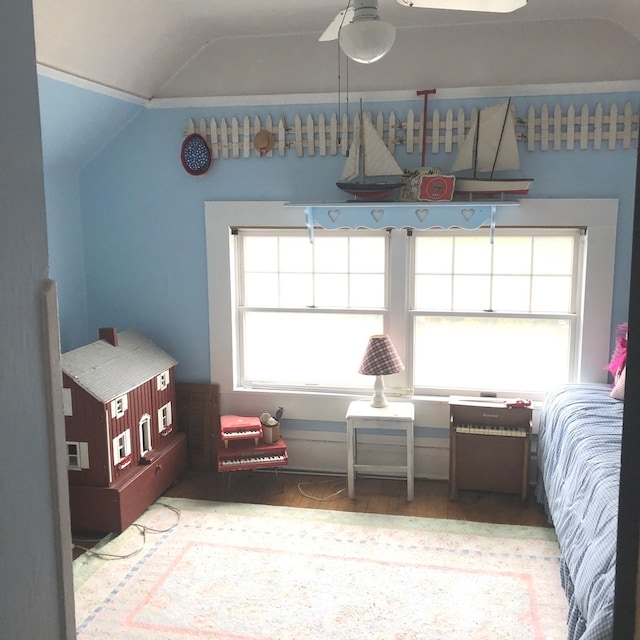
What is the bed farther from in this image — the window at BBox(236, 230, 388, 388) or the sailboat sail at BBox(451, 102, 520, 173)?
the sailboat sail at BBox(451, 102, 520, 173)

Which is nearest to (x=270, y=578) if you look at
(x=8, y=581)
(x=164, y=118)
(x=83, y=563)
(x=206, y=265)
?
(x=83, y=563)

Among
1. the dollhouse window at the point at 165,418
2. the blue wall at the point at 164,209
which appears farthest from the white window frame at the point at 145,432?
the blue wall at the point at 164,209

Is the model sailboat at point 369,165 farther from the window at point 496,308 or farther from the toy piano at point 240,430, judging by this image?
the toy piano at point 240,430

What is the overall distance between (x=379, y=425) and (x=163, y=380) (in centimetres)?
143

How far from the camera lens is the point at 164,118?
4.25 metres

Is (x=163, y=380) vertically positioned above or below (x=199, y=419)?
above

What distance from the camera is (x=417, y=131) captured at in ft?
13.0

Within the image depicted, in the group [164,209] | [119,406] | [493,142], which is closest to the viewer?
[119,406]

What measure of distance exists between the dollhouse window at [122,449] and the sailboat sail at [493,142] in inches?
100

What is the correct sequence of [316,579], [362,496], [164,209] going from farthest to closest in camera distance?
[164,209] → [362,496] → [316,579]

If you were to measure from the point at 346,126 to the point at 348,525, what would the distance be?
2.40 meters

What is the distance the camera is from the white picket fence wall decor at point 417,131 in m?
3.79

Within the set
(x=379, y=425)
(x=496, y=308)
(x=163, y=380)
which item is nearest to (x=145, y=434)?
(x=163, y=380)

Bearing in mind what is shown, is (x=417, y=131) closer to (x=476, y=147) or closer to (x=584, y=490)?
(x=476, y=147)
